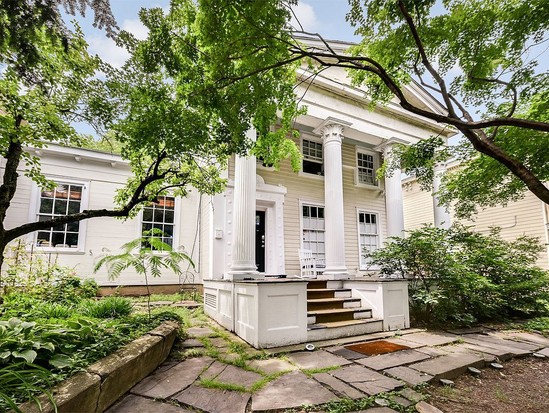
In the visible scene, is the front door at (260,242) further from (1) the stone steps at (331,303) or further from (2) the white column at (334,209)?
(1) the stone steps at (331,303)

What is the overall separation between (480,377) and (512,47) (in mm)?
4091

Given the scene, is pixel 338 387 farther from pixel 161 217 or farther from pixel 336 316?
pixel 161 217

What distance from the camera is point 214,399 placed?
7.91 ft

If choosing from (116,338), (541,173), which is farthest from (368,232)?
(116,338)

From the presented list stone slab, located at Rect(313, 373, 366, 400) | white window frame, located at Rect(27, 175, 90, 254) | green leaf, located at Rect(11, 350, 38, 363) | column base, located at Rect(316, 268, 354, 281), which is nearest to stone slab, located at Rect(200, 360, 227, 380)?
stone slab, located at Rect(313, 373, 366, 400)

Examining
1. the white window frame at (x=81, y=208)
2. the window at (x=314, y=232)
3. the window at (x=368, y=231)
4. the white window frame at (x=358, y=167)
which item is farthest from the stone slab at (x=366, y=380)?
the white window frame at (x=81, y=208)

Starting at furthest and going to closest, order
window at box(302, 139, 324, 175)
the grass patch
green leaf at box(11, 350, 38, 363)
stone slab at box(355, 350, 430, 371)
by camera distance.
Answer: window at box(302, 139, 324, 175) < stone slab at box(355, 350, 430, 371) < the grass patch < green leaf at box(11, 350, 38, 363)

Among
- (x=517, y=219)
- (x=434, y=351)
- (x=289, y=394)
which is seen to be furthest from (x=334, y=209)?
(x=517, y=219)

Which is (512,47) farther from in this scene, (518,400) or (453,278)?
(518,400)

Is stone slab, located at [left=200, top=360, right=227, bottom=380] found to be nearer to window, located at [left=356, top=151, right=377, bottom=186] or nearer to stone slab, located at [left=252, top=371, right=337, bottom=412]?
stone slab, located at [left=252, top=371, right=337, bottom=412]

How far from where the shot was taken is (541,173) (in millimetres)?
4906

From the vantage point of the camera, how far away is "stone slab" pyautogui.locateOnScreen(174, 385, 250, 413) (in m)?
2.26

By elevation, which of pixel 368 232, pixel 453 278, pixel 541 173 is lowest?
pixel 453 278

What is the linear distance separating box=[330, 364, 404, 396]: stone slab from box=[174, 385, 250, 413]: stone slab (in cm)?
103
